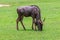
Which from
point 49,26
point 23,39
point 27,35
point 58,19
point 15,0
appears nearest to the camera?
point 23,39

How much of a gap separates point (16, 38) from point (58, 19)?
9.09 metres

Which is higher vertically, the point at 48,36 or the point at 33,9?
the point at 33,9

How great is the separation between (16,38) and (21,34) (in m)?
1.22

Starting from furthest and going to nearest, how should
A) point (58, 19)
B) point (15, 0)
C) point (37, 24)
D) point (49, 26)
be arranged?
point (15, 0) < point (58, 19) < point (49, 26) < point (37, 24)

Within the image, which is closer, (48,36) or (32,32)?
(48,36)

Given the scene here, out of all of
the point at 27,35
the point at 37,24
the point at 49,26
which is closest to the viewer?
the point at 27,35

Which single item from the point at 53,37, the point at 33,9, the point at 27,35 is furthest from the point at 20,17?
the point at 53,37

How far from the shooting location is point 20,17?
1980cm

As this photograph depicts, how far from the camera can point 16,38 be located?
55.0ft

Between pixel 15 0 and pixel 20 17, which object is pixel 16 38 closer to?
pixel 20 17

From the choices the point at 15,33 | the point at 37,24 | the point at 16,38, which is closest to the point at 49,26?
the point at 37,24

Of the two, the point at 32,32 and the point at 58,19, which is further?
the point at 58,19

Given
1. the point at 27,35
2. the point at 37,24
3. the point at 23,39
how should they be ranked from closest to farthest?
the point at 23,39
the point at 27,35
the point at 37,24

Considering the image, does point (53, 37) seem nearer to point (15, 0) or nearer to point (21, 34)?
point (21, 34)
